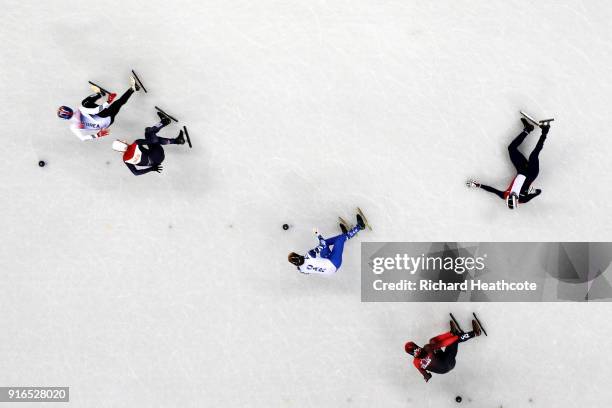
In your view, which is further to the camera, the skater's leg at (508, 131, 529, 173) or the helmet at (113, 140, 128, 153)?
the skater's leg at (508, 131, 529, 173)

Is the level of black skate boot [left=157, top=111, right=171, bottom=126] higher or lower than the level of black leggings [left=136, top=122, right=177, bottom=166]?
higher

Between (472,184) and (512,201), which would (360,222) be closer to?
(472,184)

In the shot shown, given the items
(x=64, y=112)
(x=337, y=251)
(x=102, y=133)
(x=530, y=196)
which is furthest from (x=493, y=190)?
(x=64, y=112)

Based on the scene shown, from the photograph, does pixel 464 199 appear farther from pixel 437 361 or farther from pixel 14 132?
pixel 14 132

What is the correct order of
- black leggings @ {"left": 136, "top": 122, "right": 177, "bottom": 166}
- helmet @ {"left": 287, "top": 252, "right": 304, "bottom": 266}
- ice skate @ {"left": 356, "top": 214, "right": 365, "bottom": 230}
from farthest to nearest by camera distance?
1. ice skate @ {"left": 356, "top": 214, "right": 365, "bottom": 230}
2. black leggings @ {"left": 136, "top": 122, "right": 177, "bottom": 166}
3. helmet @ {"left": 287, "top": 252, "right": 304, "bottom": 266}

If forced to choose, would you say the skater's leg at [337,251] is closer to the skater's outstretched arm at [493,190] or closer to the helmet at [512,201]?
the skater's outstretched arm at [493,190]

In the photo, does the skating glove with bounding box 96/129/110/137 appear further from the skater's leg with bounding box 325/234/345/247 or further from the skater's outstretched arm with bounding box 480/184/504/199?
the skater's outstretched arm with bounding box 480/184/504/199

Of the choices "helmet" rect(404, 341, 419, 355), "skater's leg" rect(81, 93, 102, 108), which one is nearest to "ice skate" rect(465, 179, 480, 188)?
"helmet" rect(404, 341, 419, 355)
